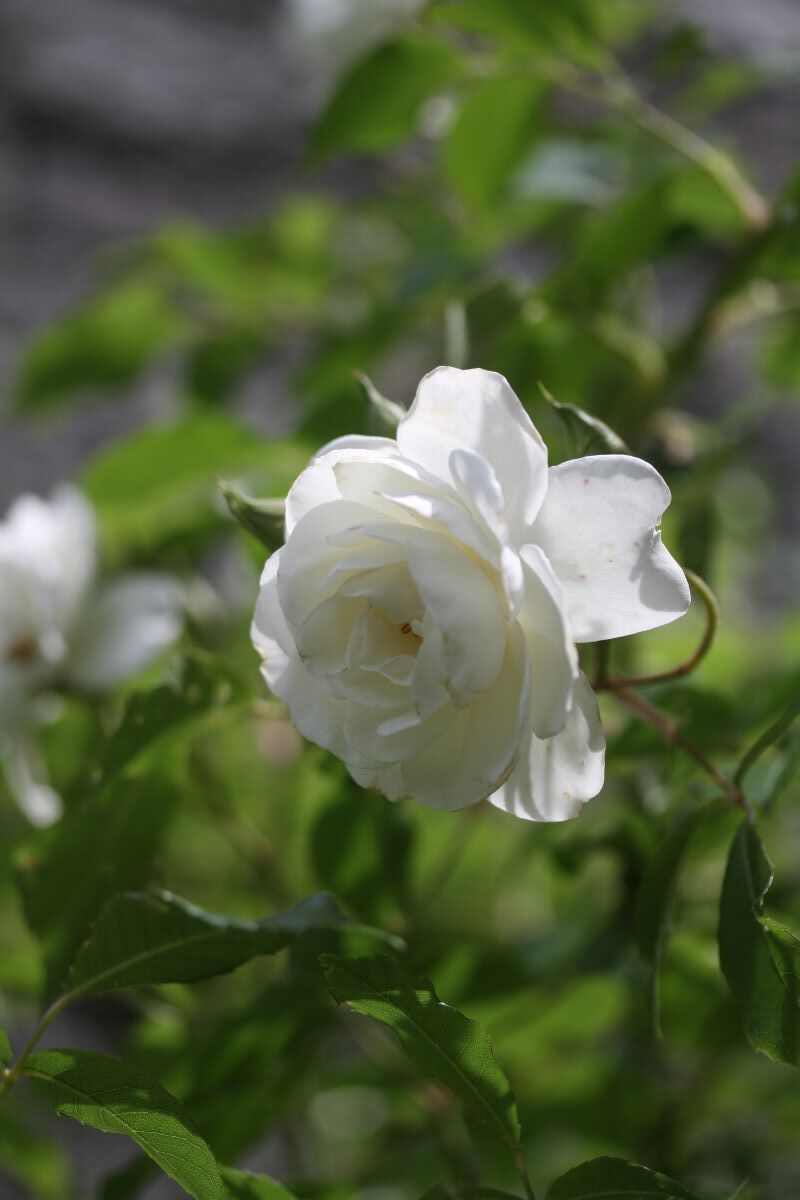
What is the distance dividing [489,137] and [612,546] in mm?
400

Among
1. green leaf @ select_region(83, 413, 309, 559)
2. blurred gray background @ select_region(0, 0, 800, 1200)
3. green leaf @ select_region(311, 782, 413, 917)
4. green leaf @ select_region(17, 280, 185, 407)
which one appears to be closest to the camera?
green leaf @ select_region(311, 782, 413, 917)

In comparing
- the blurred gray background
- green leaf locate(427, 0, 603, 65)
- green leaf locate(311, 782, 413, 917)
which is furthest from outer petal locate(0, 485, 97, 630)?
the blurred gray background

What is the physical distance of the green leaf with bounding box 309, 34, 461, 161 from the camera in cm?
57

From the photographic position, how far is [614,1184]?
28 centimetres

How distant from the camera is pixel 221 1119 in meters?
0.43

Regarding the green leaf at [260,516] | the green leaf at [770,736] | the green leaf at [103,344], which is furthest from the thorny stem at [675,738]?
the green leaf at [103,344]

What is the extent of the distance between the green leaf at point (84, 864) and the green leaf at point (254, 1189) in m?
0.10

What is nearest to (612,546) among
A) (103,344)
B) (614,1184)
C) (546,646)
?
(546,646)

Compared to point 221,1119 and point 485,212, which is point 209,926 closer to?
point 221,1119

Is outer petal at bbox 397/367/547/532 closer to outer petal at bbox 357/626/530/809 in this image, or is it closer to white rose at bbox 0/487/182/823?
outer petal at bbox 357/626/530/809

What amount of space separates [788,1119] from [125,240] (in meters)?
1.62

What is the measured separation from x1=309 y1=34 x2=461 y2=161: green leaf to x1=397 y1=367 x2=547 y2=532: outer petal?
35cm

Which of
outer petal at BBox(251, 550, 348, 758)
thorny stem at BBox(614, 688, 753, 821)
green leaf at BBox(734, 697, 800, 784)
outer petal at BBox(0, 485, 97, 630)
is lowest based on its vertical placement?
outer petal at BBox(0, 485, 97, 630)

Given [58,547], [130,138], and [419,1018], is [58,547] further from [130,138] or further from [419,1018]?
[130,138]
